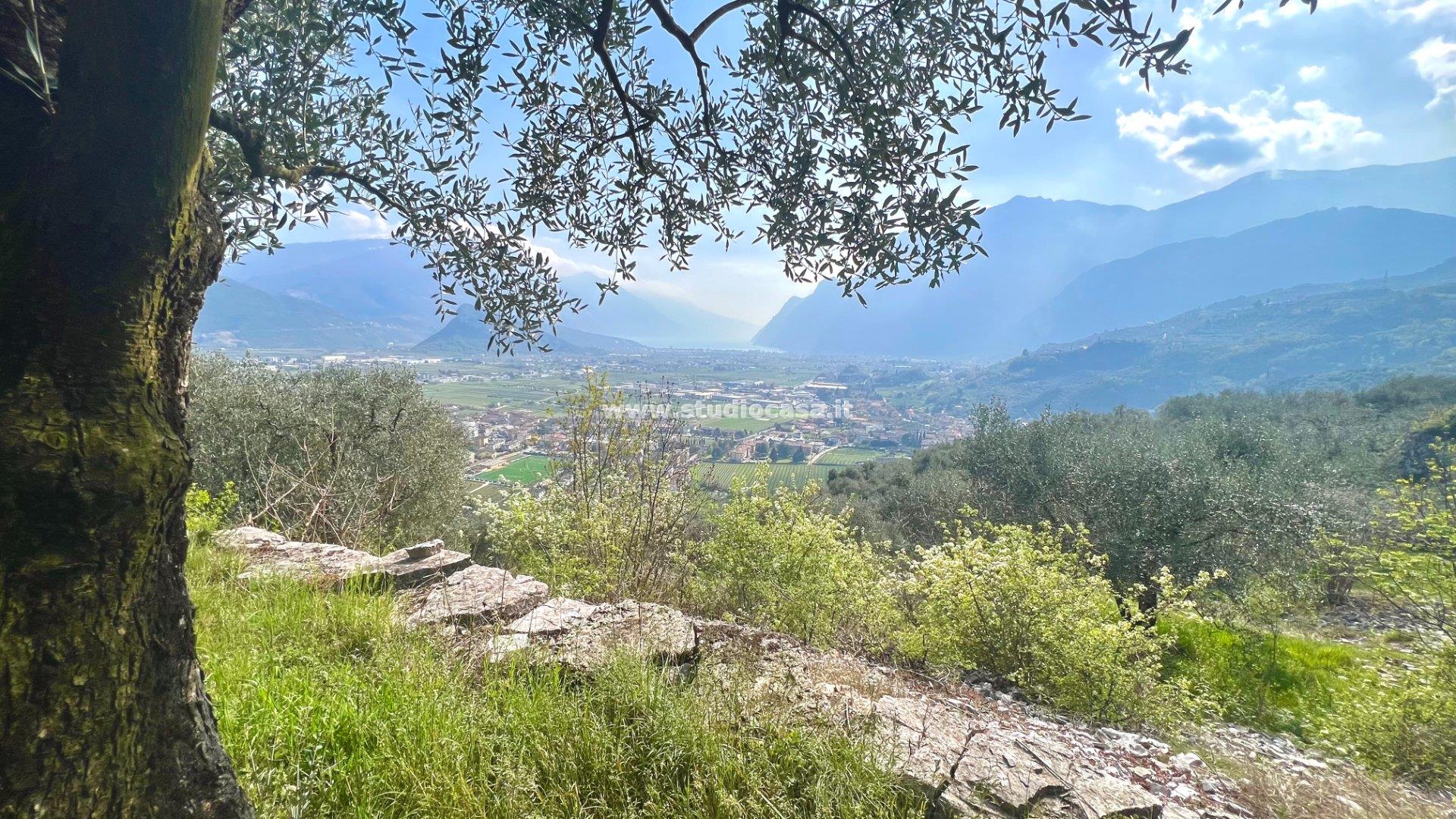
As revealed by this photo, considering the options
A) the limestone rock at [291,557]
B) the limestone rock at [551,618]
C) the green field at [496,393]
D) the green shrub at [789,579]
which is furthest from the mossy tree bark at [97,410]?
the green field at [496,393]

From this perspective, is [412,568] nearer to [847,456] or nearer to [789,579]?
[789,579]

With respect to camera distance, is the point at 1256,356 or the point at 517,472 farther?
the point at 1256,356

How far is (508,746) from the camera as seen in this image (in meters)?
2.64

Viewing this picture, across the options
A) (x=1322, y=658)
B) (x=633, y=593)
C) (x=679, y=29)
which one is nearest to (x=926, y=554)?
(x=633, y=593)

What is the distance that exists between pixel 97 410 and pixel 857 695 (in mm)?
4144

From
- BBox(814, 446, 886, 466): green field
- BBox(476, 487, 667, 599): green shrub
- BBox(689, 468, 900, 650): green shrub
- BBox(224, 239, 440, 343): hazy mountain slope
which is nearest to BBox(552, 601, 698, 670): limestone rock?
BBox(476, 487, 667, 599): green shrub

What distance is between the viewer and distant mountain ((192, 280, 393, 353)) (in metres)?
65.8

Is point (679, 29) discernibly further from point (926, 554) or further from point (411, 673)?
point (926, 554)

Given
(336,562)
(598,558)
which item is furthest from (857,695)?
(336,562)

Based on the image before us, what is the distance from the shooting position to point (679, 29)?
9.97 feet

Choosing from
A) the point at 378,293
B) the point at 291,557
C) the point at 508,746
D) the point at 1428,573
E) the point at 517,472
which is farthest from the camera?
the point at 378,293

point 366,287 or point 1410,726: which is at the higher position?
point 366,287

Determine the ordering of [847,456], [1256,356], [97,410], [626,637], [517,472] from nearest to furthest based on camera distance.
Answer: [97,410] < [626,637] < [517,472] < [847,456] < [1256,356]

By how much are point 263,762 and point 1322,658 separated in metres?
19.0
